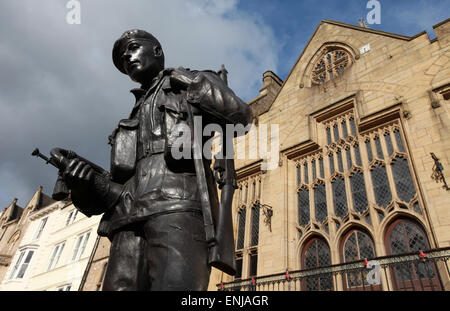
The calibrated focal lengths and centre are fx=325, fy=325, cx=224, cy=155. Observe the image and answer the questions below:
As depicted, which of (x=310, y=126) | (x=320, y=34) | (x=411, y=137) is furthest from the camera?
(x=320, y=34)

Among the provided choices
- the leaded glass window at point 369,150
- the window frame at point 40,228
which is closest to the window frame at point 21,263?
the window frame at point 40,228

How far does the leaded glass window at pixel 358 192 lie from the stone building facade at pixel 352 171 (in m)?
0.03

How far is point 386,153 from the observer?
30.0 feet

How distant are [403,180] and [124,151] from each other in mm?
8070

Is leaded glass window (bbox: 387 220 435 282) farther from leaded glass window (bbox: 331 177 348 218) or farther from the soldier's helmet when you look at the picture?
the soldier's helmet

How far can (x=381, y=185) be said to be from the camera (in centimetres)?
890

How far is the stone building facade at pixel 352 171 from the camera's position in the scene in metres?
7.64

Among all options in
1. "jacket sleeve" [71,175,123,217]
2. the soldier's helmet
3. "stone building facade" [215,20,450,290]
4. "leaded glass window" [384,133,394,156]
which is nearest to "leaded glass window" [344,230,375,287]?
"stone building facade" [215,20,450,290]

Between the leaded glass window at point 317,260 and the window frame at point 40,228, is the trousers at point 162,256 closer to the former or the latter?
the leaded glass window at point 317,260

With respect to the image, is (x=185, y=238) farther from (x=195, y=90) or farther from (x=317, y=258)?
(x=317, y=258)

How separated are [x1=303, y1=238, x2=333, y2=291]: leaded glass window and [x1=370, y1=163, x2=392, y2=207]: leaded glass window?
1.99 m
